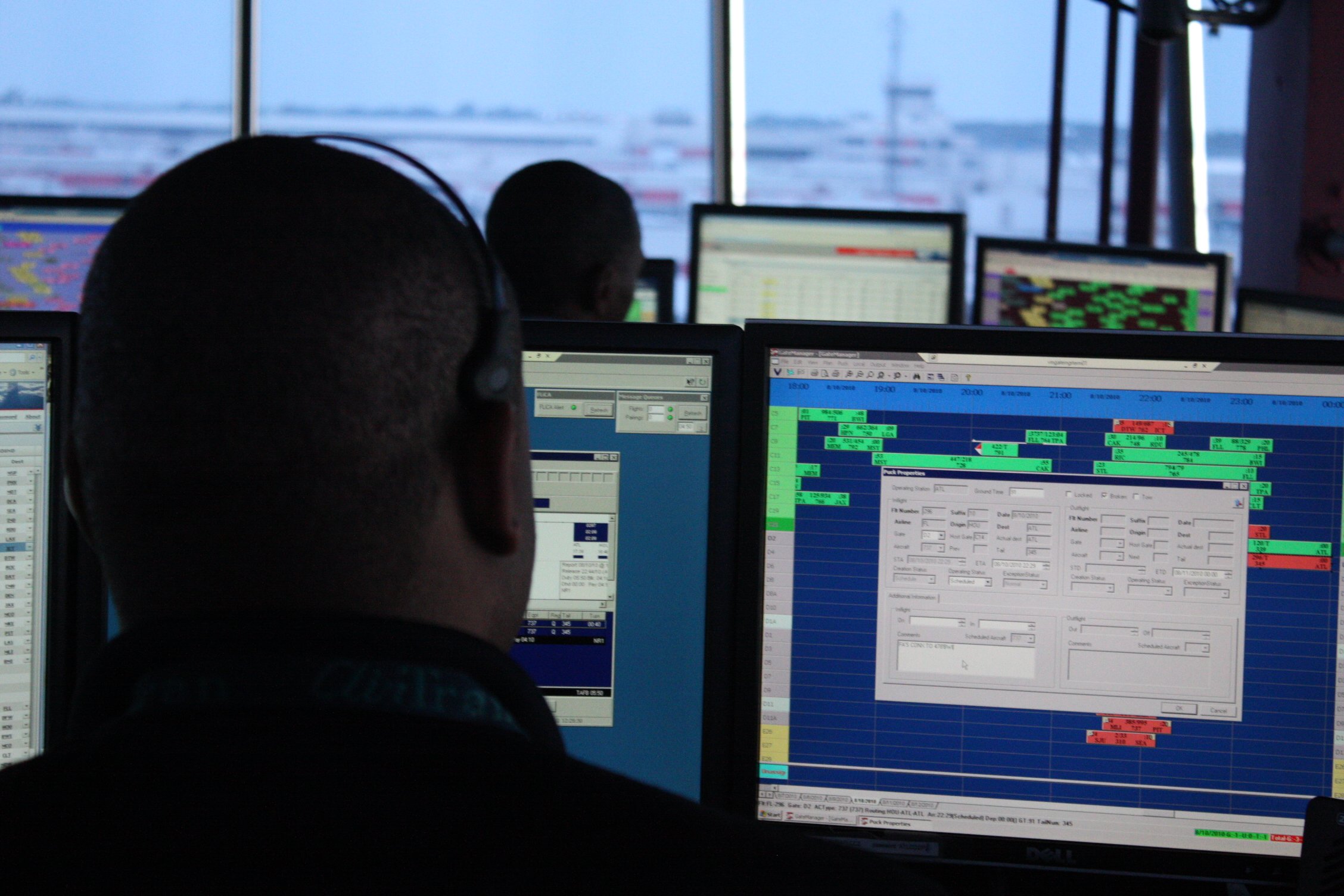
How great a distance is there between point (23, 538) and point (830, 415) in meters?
0.73

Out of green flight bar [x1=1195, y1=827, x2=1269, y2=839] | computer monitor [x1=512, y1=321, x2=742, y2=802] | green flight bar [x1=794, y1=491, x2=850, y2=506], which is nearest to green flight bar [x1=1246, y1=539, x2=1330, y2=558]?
green flight bar [x1=1195, y1=827, x2=1269, y2=839]

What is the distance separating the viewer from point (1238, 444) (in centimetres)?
103

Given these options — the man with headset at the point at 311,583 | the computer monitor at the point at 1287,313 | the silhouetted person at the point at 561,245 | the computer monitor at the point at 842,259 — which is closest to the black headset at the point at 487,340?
the man with headset at the point at 311,583

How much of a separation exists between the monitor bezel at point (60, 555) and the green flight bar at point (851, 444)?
0.67 m

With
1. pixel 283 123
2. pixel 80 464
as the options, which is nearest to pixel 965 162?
pixel 283 123

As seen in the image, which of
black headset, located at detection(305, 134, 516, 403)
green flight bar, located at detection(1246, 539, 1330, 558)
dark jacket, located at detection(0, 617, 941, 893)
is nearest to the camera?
dark jacket, located at detection(0, 617, 941, 893)

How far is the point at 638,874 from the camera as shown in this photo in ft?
1.61

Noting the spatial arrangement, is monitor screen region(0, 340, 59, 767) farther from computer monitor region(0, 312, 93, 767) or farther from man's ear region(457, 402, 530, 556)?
man's ear region(457, 402, 530, 556)

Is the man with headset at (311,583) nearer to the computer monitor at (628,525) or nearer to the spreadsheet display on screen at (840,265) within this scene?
→ the computer monitor at (628,525)

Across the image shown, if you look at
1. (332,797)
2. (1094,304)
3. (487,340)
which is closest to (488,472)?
(487,340)

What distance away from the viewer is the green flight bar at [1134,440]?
3.40 feet

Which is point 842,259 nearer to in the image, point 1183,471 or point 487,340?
point 1183,471

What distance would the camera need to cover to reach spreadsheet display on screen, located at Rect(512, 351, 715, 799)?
1112mm

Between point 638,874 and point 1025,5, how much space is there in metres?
4.82
